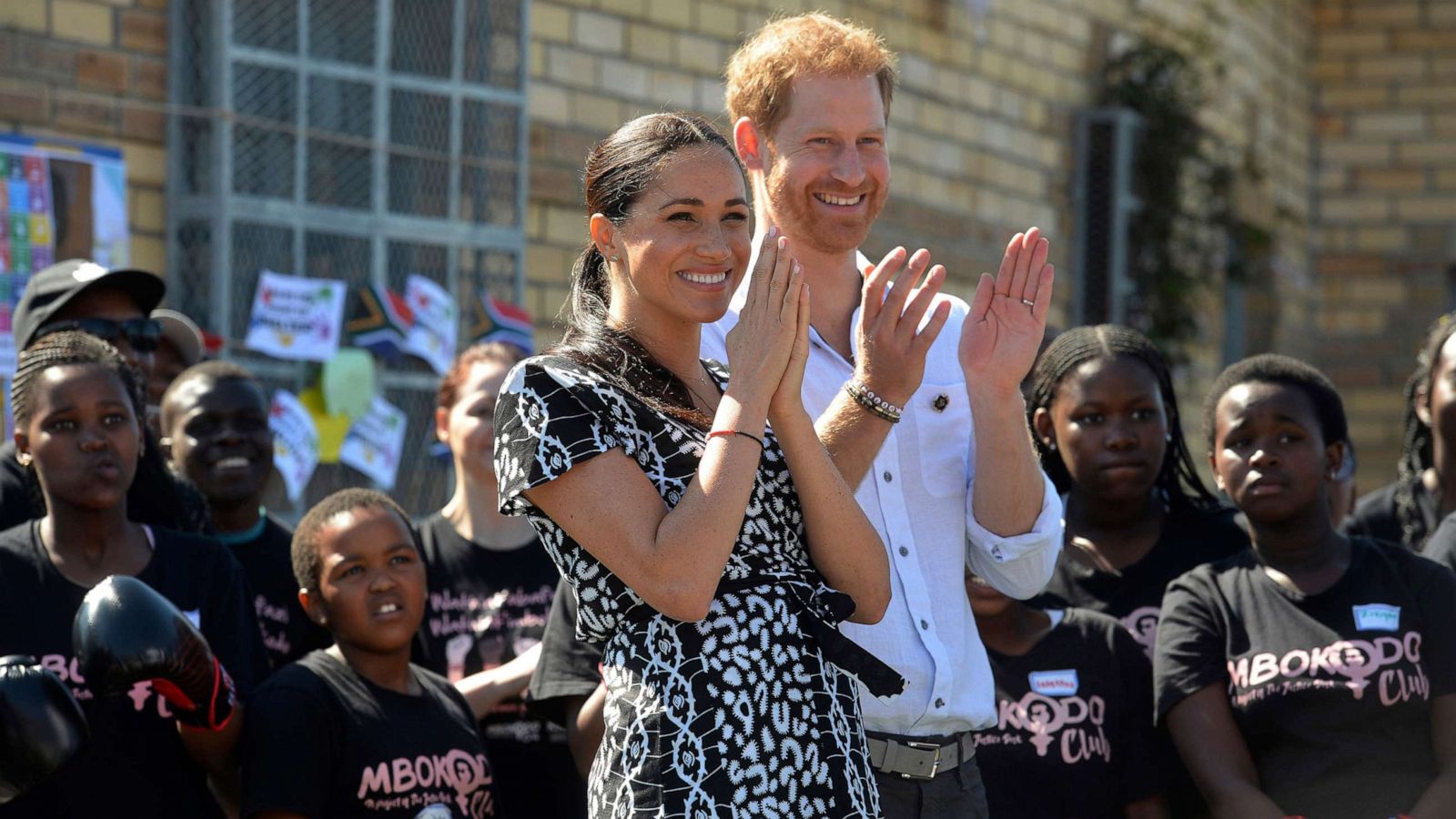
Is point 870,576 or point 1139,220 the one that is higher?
point 1139,220

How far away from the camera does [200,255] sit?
22.7ft

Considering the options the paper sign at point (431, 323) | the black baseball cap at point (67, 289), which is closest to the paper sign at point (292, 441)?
the paper sign at point (431, 323)

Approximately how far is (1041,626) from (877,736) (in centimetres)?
106

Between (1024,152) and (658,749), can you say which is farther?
(1024,152)

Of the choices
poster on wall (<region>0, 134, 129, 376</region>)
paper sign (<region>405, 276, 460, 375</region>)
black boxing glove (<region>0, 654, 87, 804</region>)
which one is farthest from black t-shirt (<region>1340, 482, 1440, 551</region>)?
poster on wall (<region>0, 134, 129, 376</region>)

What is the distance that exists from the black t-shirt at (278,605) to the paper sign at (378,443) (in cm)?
277

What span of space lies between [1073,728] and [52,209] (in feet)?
13.0

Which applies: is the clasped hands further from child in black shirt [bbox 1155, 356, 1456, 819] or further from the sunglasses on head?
the sunglasses on head

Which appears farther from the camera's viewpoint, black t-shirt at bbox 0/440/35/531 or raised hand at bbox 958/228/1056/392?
black t-shirt at bbox 0/440/35/531

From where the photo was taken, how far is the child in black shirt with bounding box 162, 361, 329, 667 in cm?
448

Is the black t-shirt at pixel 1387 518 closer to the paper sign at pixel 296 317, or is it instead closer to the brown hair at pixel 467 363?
the brown hair at pixel 467 363

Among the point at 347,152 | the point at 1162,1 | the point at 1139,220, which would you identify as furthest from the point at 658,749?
the point at 1162,1

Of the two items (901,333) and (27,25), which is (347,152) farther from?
(901,333)

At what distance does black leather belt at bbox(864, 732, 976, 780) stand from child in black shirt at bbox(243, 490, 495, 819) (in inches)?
43.7
